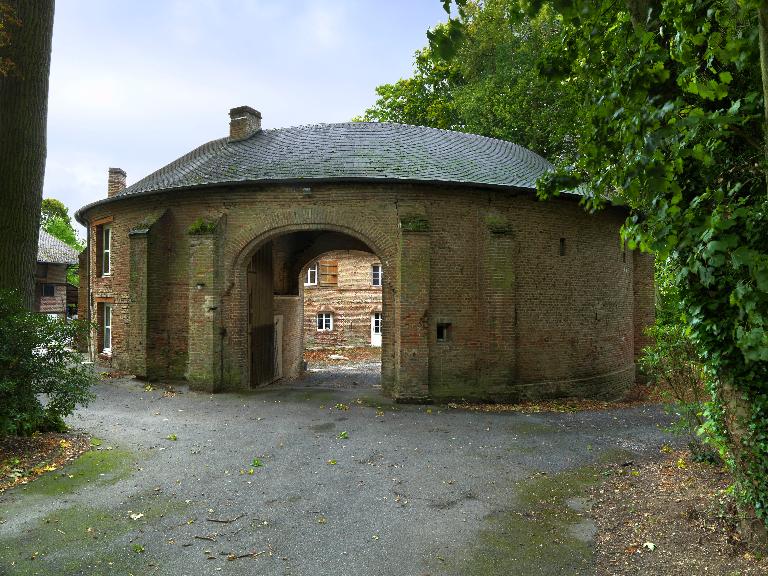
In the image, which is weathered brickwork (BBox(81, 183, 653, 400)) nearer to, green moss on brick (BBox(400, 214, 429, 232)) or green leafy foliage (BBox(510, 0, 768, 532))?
green moss on brick (BBox(400, 214, 429, 232))

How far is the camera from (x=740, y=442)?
532cm

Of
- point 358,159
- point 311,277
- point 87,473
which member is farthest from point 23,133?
point 311,277

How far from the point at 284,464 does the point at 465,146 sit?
1177 cm

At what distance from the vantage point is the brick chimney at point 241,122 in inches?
679

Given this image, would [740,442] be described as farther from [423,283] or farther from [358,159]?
[358,159]

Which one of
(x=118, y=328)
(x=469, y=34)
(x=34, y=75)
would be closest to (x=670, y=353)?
(x=34, y=75)

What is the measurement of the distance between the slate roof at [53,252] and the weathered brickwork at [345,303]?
2035 centimetres

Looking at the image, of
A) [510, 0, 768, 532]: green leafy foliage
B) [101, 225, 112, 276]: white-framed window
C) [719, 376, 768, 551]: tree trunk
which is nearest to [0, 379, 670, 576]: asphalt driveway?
[719, 376, 768, 551]: tree trunk

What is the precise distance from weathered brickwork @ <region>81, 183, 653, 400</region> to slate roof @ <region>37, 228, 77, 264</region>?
2613 cm

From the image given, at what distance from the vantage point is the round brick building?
527 inches

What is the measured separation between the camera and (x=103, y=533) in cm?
582

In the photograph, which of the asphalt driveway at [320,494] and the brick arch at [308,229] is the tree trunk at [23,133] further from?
the brick arch at [308,229]

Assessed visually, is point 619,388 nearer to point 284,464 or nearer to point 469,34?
point 284,464

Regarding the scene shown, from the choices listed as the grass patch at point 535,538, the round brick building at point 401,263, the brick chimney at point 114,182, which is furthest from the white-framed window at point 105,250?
the grass patch at point 535,538
